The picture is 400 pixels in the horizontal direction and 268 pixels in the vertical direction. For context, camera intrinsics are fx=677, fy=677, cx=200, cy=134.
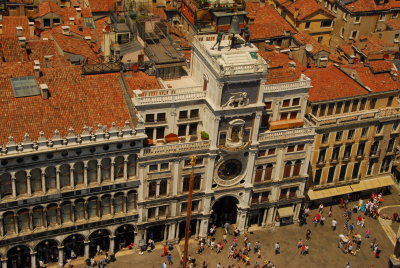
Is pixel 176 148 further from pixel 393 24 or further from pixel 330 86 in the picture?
pixel 393 24

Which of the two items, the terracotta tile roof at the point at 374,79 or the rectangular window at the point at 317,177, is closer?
the rectangular window at the point at 317,177

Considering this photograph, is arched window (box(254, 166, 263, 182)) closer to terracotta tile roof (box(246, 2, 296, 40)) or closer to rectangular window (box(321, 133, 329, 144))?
rectangular window (box(321, 133, 329, 144))

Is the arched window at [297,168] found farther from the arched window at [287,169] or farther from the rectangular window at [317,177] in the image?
→ the rectangular window at [317,177]

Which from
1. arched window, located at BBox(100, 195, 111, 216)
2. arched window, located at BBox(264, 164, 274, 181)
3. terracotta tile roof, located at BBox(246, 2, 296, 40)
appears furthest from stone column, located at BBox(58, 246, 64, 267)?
terracotta tile roof, located at BBox(246, 2, 296, 40)

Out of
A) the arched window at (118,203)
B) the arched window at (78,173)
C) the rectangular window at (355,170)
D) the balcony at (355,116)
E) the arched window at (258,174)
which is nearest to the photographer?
the arched window at (78,173)

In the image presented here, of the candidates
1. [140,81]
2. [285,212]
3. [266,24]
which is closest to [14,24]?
[140,81]

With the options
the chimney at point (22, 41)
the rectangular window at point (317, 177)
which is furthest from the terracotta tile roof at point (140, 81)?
the rectangular window at point (317, 177)

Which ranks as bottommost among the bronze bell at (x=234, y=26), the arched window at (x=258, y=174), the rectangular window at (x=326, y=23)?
the arched window at (x=258, y=174)
